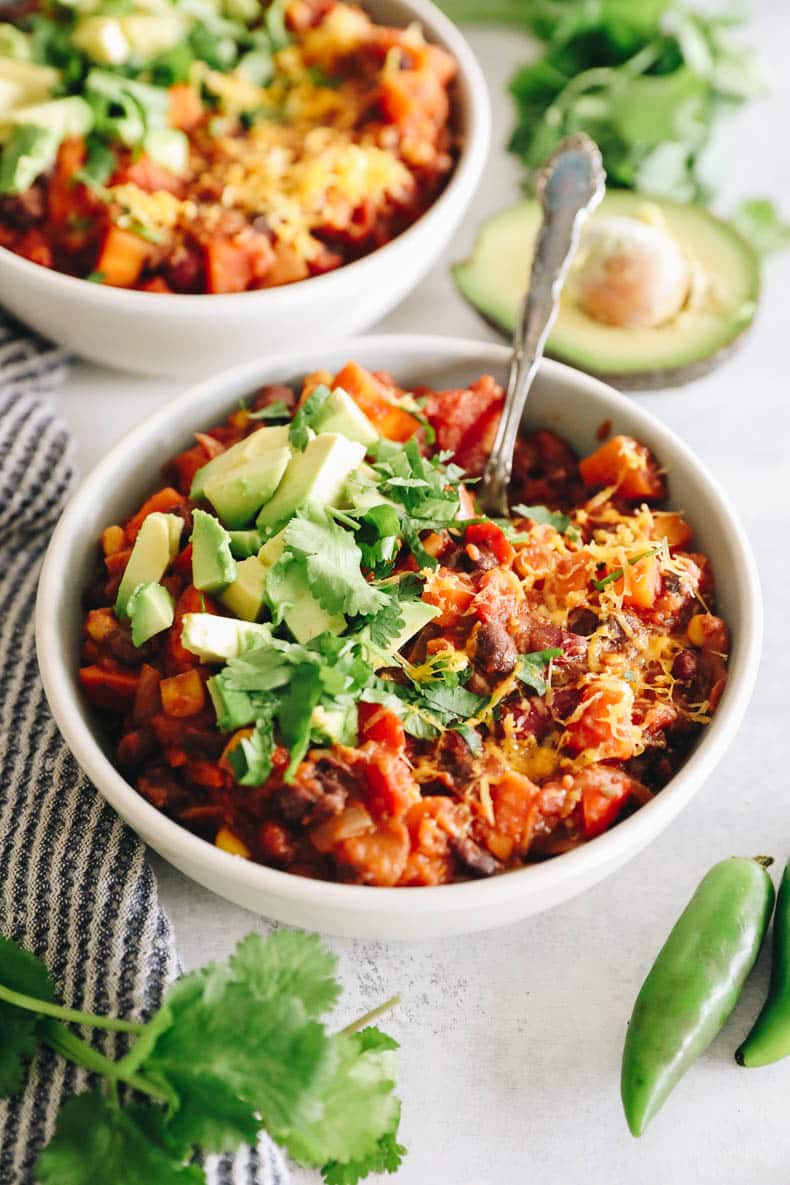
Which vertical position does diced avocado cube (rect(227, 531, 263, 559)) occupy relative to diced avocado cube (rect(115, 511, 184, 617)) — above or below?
above

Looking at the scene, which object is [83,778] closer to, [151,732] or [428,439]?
[151,732]

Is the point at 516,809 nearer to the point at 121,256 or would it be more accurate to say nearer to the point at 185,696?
the point at 185,696

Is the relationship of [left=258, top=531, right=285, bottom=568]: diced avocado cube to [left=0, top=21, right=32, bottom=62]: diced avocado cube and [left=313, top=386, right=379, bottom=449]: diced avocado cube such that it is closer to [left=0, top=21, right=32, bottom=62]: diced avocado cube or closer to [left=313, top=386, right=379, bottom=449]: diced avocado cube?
[left=313, top=386, right=379, bottom=449]: diced avocado cube

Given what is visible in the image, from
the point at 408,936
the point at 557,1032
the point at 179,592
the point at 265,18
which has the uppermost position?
the point at 265,18

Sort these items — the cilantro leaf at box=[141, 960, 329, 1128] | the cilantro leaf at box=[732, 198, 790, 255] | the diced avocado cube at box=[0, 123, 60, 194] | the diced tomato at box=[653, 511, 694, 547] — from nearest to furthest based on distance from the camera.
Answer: the cilantro leaf at box=[141, 960, 329, 1128] → the diced tomato at box=[653, 511, 694, 547] → the diced avocado cube at box=[0, 123, 60, 194] → the cilantro leaf at box=[732, 198, 790, 255]

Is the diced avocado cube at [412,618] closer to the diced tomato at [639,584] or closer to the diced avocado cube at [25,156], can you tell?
the diced tomato at [639,584]

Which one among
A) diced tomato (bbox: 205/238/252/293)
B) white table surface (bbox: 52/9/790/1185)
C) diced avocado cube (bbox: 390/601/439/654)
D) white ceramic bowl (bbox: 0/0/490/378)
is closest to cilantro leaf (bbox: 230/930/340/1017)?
white table surface (bbox: 52/9/790/1185)

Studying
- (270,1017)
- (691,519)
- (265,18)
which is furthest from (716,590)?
(265,18)
